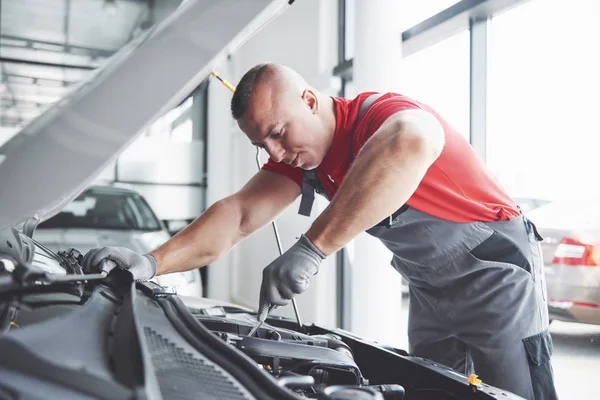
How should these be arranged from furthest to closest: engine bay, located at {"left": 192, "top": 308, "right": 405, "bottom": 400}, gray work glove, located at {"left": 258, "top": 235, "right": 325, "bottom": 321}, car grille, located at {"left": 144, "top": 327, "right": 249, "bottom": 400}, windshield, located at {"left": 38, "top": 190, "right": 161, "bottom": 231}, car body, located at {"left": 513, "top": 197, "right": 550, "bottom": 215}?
1. windshield, located at {"left": 38, "top": 190, "right": 161, "bottom": 231}
2. car body, located at {"left": 513, "top": 197, "right": 550, "bottom": 215}
3. gray work glove, located at {"left": 258, "top": 235, "right": 325, "bottom": 321}
4. engine bay, located at {"left": 192, "top": 308, "right": 405, "bottom": 400}
5. car grille, located at {"left": 144, "top": 327, "right": 249, "bottom": 400}

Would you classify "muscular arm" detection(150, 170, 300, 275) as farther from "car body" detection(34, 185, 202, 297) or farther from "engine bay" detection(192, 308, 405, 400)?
"car body" detection(34, 185, 202, 297)

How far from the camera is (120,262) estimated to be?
125cm

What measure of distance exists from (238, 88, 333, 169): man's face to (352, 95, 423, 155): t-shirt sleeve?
95mm

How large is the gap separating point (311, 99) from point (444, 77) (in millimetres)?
1606

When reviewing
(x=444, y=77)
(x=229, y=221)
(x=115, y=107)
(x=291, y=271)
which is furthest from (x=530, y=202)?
(x=115, y=107)

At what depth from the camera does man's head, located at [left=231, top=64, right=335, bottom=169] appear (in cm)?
131

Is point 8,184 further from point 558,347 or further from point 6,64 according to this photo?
point 558,347

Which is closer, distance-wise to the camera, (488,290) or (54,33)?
(488,290)

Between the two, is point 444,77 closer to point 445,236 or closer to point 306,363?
point 445,236

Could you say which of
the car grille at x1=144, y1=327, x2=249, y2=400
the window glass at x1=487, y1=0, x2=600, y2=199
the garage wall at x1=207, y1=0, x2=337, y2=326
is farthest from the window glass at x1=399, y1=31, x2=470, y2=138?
the car grille at x1=144, y1=327, x2=249, y2=400

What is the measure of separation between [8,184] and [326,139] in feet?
2.78

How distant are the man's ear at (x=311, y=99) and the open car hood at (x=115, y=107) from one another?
0.60m

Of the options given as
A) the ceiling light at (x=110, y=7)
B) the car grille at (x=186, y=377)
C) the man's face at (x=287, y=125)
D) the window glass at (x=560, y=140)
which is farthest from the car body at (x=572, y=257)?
the ceiling light at (x=110, y=7)

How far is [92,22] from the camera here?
4.27 metres
